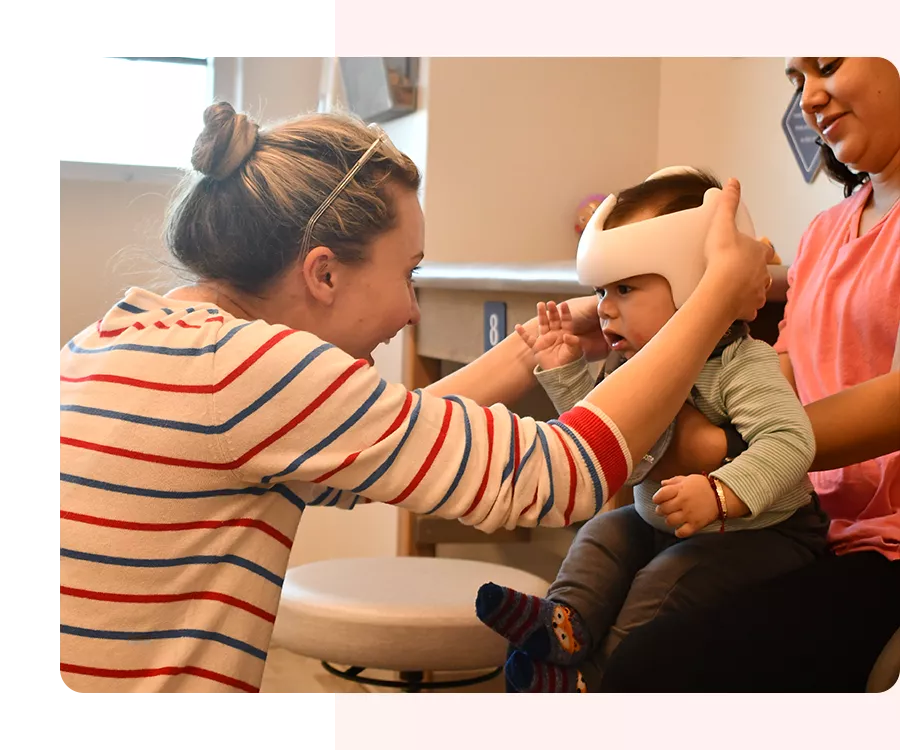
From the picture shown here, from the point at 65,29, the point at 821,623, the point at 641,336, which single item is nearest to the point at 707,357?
the point at 641,336

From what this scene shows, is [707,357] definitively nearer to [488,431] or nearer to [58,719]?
[488,431]

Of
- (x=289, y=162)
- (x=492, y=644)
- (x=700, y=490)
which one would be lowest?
(x=492, y=644)

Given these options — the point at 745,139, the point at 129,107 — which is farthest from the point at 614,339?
the point at 129,107

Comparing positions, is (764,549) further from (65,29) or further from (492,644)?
(65,29)

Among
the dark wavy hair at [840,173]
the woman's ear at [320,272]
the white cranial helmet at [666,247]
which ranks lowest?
the woman's ear at [320,272]

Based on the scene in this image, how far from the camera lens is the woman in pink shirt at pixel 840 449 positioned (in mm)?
663

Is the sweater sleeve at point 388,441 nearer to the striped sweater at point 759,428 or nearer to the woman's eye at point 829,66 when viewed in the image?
the striped sweater at point 759,428

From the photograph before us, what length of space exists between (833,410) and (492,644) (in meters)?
0.30

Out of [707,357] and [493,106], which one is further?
[493,106]

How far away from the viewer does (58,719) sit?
2.00ft

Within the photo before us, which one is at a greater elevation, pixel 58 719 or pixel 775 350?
pixel 775 350

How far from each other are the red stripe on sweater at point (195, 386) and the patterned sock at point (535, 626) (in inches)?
9.6

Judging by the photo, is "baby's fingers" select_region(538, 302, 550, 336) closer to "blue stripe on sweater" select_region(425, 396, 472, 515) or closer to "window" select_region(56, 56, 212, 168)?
"blue stripe on sweater" select_region(425, 396, 472, 515)

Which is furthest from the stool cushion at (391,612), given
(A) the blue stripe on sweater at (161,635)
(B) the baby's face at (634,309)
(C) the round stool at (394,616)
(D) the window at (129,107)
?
(D) the window at (129,107)
